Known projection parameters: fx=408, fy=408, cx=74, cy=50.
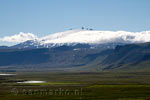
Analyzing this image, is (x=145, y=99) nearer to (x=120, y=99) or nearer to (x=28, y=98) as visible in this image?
(x=120, y=99)

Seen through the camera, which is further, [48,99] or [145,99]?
[48,99]

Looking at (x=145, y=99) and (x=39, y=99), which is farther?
(x=39, y=99)

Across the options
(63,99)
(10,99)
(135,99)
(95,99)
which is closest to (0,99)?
(10,99)

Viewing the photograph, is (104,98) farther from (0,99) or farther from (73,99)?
(0,99)

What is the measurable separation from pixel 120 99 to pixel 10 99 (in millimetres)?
38977

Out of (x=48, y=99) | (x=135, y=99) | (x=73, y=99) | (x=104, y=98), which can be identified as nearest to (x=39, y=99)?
(x=48, y=99)

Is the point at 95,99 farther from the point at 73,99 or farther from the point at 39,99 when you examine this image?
the point at 39,99

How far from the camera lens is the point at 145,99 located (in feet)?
443

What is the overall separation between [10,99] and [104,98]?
109 feet

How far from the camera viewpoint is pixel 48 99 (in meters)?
144

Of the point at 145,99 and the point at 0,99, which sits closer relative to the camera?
the point at 145,99

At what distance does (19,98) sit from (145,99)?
149 feet

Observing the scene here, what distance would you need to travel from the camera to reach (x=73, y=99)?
14175 centimetres

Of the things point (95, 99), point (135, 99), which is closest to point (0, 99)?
point (95, 99)
